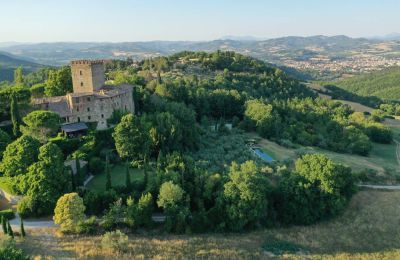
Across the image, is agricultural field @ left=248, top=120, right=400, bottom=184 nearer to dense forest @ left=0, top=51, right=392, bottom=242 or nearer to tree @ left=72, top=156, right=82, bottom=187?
dense forest @ left=0, top=51, right=392, bottom=242

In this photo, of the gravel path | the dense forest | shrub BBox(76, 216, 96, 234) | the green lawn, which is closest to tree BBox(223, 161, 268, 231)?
the dense forest

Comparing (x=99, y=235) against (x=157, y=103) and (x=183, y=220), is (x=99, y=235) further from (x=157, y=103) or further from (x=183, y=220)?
(x=157, y=103)

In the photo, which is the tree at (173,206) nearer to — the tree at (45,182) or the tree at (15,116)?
the tree at (45,182)

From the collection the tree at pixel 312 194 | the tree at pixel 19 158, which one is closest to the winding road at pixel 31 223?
the tree at pixel 19 158

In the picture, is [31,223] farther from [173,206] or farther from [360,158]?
[360,158]

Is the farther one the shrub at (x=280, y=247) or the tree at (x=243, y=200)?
the tree at (x=243, y=200)

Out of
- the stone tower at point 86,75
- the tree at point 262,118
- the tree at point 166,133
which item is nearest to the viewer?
the tree at point 166,133

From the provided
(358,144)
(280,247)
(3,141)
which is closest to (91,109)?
(3,141)
